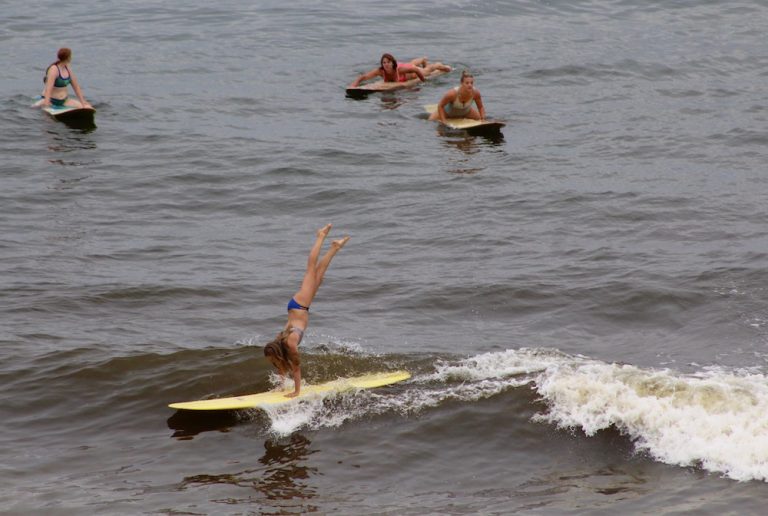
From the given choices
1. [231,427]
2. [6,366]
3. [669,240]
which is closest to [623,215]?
[669,240]

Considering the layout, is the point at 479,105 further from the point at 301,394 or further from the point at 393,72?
the point at 301,394

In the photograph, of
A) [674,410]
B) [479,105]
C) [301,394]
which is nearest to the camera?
[674,410]

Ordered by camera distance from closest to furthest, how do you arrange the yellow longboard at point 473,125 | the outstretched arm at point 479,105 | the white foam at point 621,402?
the white foam at point 621,402
the yellow longboard at point 473,125
the outstretched arm at point 479,105

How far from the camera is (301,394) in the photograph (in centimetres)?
974

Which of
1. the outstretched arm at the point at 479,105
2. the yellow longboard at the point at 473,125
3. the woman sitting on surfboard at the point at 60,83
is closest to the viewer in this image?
the yellow longboard at the point at 473,125

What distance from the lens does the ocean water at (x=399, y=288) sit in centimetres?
845

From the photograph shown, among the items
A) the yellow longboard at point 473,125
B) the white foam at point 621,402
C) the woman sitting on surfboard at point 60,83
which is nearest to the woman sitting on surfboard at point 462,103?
the yellow longboard at point 473,125

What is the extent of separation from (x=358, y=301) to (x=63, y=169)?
7.61 metres

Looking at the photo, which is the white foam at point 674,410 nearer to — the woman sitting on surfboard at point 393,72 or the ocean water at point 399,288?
the ocean water at point 399,288

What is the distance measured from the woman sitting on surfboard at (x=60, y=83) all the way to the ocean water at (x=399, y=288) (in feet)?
1.66

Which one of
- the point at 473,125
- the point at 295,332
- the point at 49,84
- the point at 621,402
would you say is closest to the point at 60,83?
the point at 49,84

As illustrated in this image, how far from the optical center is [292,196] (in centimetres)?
1650

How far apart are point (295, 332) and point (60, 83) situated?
12.5 metres

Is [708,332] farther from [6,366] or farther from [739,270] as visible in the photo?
[6,366]
